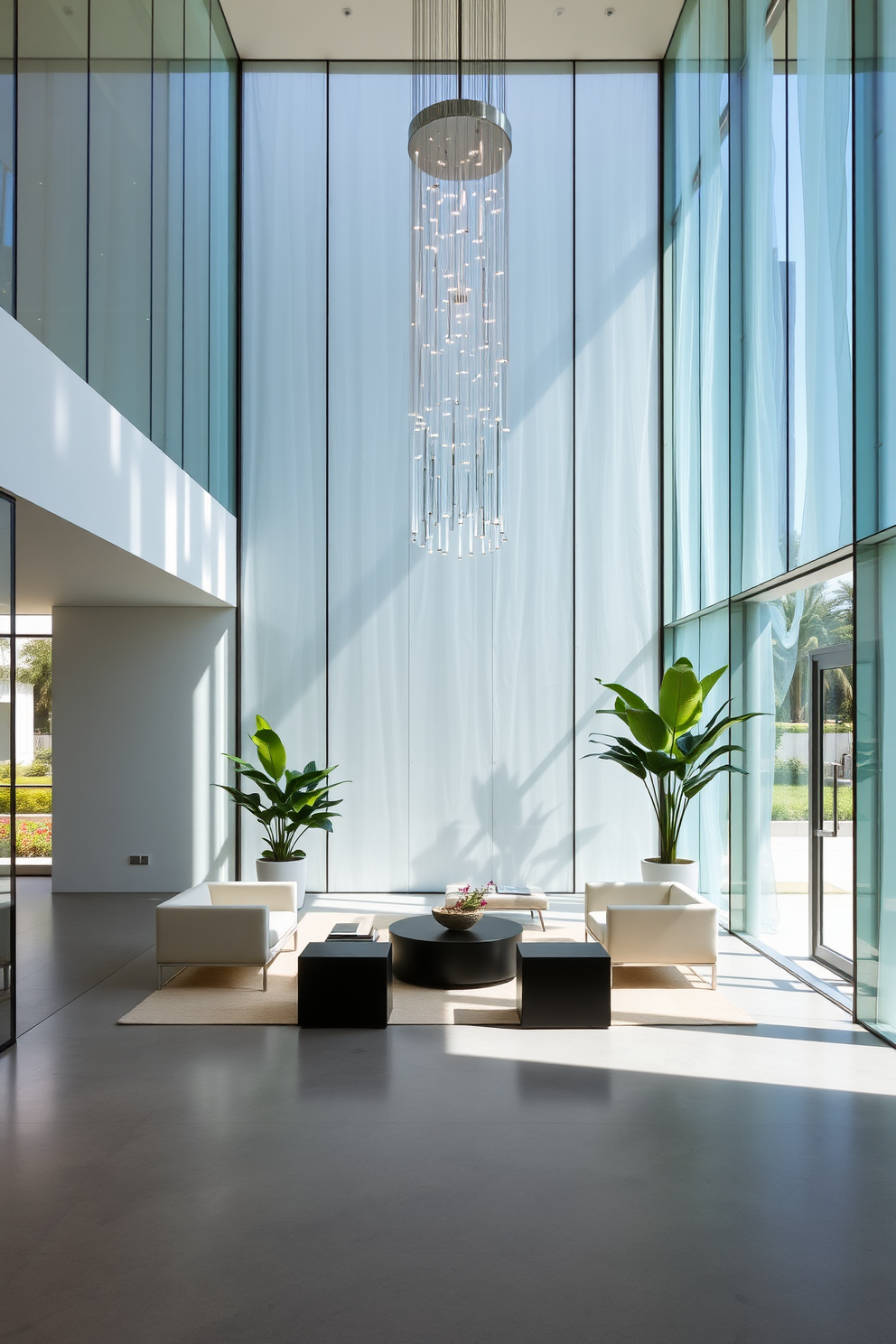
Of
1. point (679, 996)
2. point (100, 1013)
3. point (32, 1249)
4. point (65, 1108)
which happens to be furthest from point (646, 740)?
point (32, 1249)

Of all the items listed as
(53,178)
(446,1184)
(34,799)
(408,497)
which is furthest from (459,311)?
(34,799)

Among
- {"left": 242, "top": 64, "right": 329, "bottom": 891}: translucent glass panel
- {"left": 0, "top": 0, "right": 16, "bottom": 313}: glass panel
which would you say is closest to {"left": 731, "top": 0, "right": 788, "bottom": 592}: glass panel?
{"left": 242, "top": 64, "right": 329, "bottom": 891}: translucent glass panel

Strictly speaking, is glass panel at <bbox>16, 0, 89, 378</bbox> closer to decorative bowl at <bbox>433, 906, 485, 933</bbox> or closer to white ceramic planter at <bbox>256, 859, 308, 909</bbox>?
decorative bowl at <bbox>433, 906, 485, 933</bbox>

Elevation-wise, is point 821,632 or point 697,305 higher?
point 697,305

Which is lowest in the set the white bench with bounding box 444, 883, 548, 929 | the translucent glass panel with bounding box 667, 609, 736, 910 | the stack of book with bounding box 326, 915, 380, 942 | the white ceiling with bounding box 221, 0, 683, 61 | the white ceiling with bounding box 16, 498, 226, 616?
the white bench with bounding box 444, 883, 548, 929

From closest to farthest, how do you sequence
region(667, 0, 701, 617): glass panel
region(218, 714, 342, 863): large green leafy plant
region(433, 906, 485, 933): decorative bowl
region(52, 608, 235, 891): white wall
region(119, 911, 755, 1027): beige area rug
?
1. region(119, 911, 755, 1027): beige area rug
2. region(433, 906, 485, 933): decorative bowl
3. region(218, 714, 342, 863): large green leafy plant
4. region(667, 0, 701, 617): glass panel
5. region(52, 608, 235, 891): white wall

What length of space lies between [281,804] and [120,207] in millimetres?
4607

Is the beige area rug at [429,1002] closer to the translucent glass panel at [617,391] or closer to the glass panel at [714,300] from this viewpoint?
the glass panel at [714,300]

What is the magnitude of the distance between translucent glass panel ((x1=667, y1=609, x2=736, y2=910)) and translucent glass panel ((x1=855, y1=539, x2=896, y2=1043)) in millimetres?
2343

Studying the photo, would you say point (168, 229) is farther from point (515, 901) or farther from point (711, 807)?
point (711, 807)

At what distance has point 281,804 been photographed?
27.3 ft

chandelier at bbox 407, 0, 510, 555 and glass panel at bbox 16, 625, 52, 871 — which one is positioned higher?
chandelier at bbox 407, 0, 510, 555

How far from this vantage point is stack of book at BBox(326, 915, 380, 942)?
602 cm

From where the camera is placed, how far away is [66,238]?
17.7 ft
